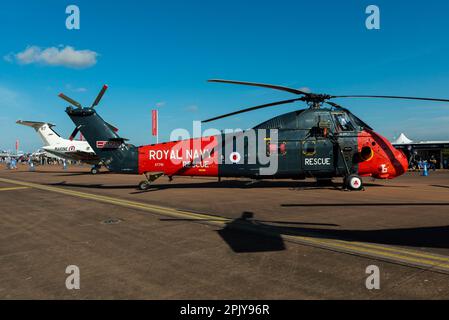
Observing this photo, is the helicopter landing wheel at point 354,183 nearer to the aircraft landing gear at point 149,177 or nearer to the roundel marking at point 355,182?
the roundel marking at point 355,182

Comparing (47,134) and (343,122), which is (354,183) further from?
(47,134)

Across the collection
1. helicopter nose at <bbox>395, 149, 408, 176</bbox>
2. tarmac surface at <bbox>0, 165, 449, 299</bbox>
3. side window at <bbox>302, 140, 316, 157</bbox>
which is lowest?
tarmac surface at <bbox>0, 165, 449, 299</bbox>

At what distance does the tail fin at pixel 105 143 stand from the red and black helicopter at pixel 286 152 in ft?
0.17

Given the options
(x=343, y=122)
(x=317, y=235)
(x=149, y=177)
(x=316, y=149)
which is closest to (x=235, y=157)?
(x=316, y=149)

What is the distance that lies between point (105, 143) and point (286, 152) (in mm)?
9405

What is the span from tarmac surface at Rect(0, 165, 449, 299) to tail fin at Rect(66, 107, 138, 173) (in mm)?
5571

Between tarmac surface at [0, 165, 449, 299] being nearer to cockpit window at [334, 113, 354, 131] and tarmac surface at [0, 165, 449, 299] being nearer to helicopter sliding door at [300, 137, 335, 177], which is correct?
helicopter sliding door at [300, 137, 335, 177]

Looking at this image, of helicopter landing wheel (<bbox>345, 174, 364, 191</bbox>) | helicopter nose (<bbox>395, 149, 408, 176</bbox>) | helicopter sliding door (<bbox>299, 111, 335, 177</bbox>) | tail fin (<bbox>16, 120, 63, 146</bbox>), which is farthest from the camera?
tail fin (<bbox>16, 120, 63, 146</bbox>)

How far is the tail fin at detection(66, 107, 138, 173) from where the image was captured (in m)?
15.7

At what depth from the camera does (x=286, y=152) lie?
14766 millimetres

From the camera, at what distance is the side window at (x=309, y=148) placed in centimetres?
1466

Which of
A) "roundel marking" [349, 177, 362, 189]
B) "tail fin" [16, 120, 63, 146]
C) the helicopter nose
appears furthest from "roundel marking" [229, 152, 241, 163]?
"tail fin" [16, 120, 63, 146]

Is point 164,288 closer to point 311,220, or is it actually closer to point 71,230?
point 71,230

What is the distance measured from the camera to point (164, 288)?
4.03m
